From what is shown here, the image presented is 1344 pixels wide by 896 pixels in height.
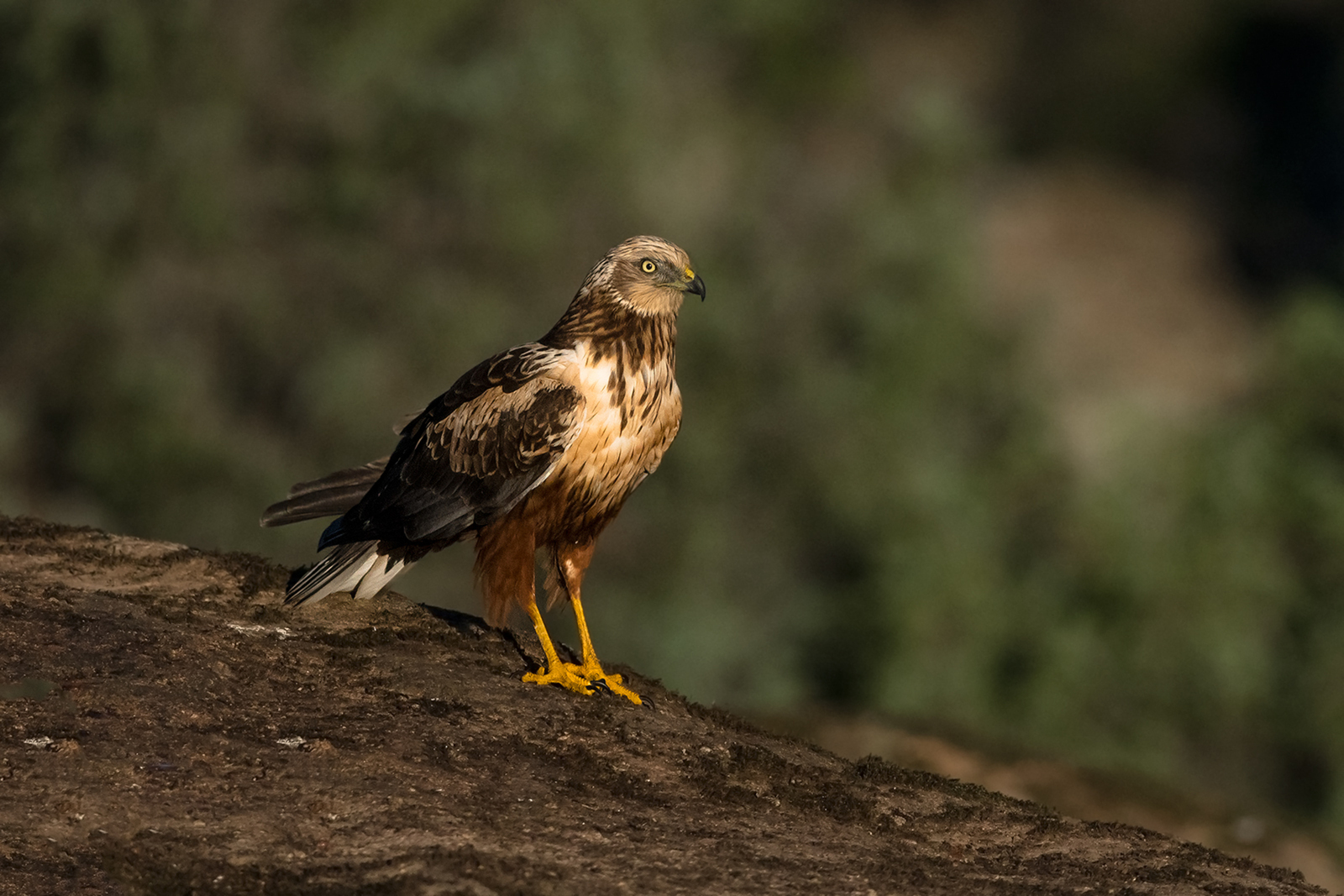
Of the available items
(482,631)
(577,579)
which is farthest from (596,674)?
(482,631)

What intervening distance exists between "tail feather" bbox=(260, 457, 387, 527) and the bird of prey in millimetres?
246

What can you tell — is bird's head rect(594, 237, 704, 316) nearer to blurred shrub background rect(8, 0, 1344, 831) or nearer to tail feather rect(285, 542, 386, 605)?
tail feather rect(285, 542, 386, 605)

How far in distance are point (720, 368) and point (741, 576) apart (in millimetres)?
2688

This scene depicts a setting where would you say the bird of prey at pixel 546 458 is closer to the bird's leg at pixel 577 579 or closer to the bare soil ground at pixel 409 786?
the bird's leg at pixel 577 579

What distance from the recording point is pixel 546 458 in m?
6.93

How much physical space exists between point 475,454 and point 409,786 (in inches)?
78.3

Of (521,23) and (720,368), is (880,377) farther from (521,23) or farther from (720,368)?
(521,23)

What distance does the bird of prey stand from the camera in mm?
6965

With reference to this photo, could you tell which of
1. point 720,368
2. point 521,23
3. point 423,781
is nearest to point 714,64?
point 521,23

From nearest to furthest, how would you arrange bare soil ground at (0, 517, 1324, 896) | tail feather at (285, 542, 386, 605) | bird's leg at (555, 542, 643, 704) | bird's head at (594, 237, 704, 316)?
bare soil ground at (0, 517, 1324, 896) → bird's leg at (555, 542, 643, 704) → bird's head at (594, 237, 704, 316) → tail feather at (285, 542, 386, 605)

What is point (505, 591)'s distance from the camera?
23.5 ft

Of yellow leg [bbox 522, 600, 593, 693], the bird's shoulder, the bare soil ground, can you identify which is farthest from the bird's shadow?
the bird's shoulder

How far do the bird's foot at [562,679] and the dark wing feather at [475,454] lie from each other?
2.39 feet

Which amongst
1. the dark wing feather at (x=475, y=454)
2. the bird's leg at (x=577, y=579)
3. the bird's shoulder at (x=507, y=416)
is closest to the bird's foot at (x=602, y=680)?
the bird's leg at (x=577, y=579)
